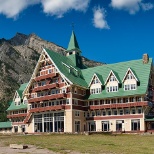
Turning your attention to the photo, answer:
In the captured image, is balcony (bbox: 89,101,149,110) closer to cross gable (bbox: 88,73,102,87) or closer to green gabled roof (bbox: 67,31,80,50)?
cross gable (bbox: 88,73,102,87)

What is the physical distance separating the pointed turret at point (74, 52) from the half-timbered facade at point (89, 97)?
3173mm

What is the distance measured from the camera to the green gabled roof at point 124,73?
71812mm

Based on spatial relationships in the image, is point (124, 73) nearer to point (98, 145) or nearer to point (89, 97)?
point (89, 97)

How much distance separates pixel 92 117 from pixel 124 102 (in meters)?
10.6

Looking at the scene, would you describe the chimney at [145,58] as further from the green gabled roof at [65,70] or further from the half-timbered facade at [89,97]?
the green gabled roof at [65,70]

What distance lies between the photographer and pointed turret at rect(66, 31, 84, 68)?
92.4 m

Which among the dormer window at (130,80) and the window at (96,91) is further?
the window at (96,91)

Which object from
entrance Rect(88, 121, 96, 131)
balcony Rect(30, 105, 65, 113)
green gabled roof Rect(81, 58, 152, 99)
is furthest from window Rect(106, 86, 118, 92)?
balcony Rect(30, 105, 65, 113)

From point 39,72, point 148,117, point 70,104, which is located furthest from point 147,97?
point 39,72

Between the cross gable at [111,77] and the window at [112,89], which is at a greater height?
the cross gable at [111,77]

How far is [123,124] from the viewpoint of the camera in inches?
2872

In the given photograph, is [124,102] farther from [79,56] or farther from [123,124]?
[79,56]

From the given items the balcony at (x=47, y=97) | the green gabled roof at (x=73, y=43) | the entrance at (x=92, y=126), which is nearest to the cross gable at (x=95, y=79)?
the balcony at (x=47, y=97)

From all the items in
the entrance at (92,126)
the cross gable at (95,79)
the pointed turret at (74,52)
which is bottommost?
the entrance at (92,126)
